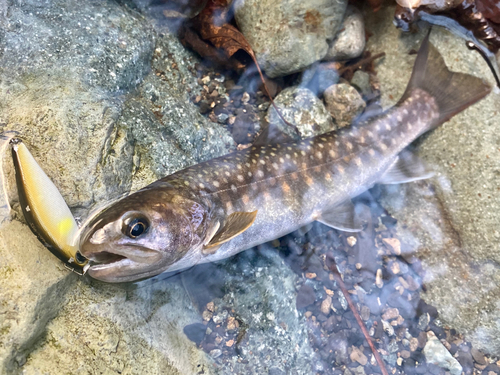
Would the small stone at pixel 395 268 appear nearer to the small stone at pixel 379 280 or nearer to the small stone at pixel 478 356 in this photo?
the small stone at pixel 379 280

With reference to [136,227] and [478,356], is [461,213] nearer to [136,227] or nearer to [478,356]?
[478,356]

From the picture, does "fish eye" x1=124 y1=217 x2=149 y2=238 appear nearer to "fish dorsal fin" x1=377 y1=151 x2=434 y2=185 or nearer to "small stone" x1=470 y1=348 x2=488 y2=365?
"fish dorsal fin" x1=377 y1=151 x2=434 y2=185

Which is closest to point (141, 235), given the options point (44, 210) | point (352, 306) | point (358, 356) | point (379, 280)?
point (44, 210)

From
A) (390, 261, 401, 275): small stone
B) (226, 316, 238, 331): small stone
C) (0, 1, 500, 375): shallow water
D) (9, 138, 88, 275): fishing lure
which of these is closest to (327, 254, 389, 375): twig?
(0, 1, 500, 375): shallow water

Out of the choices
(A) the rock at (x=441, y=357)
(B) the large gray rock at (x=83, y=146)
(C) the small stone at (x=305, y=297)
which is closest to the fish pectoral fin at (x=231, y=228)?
(B) the large gray rock at (x=83, y=146)

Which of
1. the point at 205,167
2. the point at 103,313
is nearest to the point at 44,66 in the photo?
the point at 205,167
